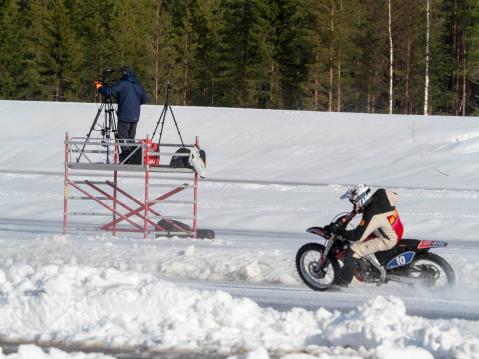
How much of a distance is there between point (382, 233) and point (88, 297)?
4054 millimetres

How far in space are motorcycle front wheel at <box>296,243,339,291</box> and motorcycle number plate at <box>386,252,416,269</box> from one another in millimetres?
674

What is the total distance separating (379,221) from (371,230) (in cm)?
15

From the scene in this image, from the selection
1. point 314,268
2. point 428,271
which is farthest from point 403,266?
point 314,268

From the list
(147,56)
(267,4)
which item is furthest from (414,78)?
(147,56)

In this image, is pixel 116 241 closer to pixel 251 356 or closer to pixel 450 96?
pixel 251 356

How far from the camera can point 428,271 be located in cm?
1116

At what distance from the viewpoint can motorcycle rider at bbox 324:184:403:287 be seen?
1116 centimetres

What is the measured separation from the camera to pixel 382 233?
1127cm

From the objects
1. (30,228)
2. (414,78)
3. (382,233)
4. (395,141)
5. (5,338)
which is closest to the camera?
(5,338)

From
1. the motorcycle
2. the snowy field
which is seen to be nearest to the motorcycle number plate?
the motorcycle

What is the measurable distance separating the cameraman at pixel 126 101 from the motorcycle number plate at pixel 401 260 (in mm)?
7016

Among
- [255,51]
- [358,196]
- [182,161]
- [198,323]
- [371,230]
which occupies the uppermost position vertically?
[255,51]

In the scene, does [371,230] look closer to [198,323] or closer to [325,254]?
[325,254]

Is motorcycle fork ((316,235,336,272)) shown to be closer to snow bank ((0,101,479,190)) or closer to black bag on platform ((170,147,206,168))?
black bag on platform ((170,147,206,168))
